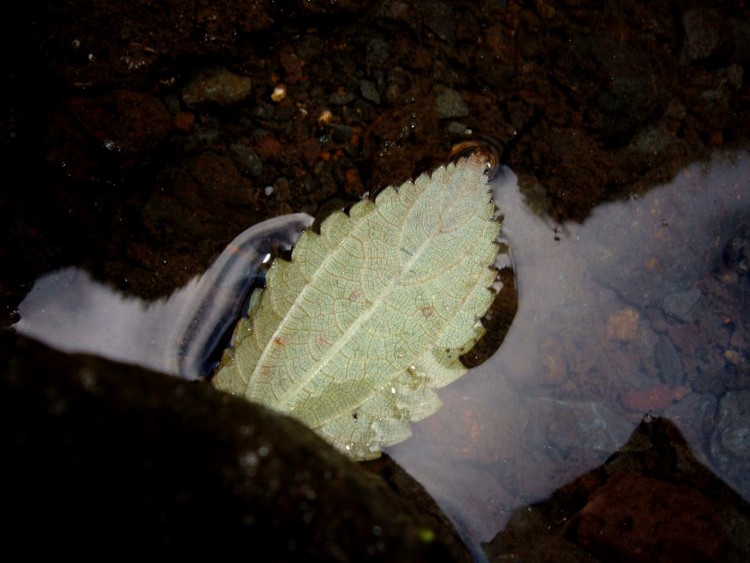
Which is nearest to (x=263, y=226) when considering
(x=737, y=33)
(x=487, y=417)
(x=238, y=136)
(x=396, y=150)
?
(x=238, y=136)

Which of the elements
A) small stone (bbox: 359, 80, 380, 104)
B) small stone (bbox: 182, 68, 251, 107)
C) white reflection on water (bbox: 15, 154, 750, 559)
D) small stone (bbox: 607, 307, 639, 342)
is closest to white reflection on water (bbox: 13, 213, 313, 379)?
white reflection on water (bbox: 15, 154, 750, 559)

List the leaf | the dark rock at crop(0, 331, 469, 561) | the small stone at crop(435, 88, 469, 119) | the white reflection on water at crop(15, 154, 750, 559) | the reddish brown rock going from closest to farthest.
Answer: the dark rock at crop(0, 331, 469, 561), the leaf, the reddish brown rock, the white reflection on water at crop(15, 154, 750, 559), the small stone at crop(435, 88, 469, 119)

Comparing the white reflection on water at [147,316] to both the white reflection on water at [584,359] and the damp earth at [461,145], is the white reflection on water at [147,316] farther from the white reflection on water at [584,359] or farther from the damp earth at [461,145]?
the white reflection on water at [584,359]

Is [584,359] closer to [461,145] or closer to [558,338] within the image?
[558,338]

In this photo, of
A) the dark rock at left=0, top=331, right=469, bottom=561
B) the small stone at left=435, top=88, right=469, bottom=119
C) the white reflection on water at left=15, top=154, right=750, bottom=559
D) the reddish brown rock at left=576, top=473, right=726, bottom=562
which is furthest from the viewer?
the small stone at left=435, top=88, right=469, bottom=119

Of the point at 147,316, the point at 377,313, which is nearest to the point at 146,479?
the point at 377,313

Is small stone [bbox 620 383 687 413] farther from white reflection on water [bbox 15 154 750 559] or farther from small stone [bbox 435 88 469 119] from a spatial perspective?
small stone [bbox 435 88 469 119]
